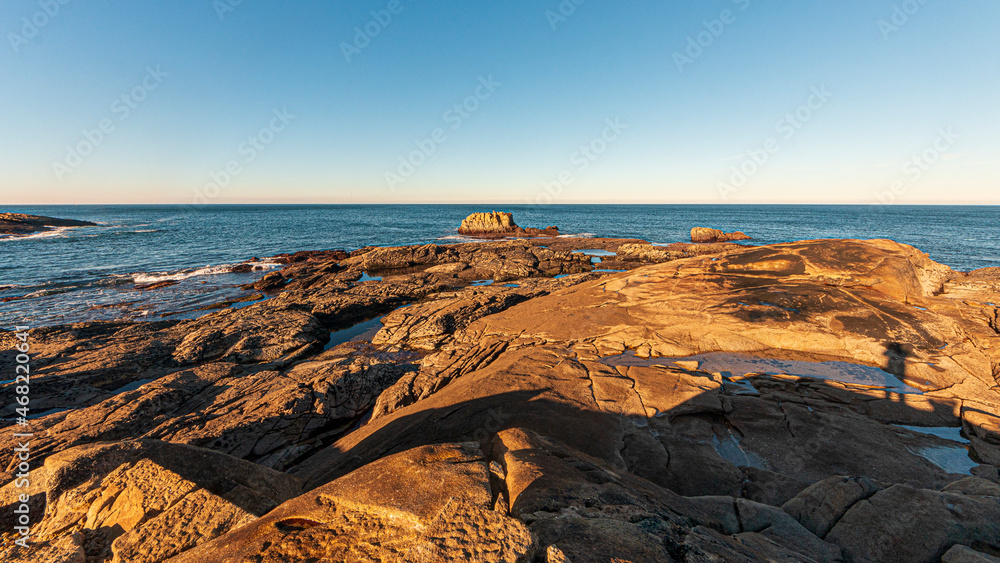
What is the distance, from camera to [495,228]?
5975 centimetres

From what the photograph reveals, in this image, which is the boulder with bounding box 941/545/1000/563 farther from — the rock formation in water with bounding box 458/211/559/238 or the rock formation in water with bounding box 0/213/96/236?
the rock formation in water with bounding box 0/213/96/236

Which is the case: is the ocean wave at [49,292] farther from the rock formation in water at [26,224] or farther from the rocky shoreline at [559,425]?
the rock formation in water at [26,224]

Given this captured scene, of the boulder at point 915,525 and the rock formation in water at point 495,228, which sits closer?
the boulder at point 915,525

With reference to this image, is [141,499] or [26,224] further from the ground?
[26,224]

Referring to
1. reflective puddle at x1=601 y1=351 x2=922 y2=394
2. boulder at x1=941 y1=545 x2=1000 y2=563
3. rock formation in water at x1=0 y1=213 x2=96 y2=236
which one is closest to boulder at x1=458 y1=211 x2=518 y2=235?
reflective puddle at x1=601 y1=351 x2=922 y2=394

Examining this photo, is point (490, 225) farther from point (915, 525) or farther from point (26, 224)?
point (26, 224)

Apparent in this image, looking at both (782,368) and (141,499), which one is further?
(782,368)

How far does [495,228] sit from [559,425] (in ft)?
179

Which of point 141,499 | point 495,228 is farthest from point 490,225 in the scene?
point 141,499

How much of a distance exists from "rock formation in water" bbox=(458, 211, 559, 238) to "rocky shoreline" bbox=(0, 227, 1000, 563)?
42837 millimetres

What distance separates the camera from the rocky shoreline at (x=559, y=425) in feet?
10.4

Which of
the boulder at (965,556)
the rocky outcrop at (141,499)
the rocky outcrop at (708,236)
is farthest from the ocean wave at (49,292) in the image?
the rocky outcrop at (708,236)

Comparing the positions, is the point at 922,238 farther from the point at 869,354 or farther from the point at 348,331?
the point at 348,331

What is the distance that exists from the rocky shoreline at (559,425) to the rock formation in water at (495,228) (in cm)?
4284
